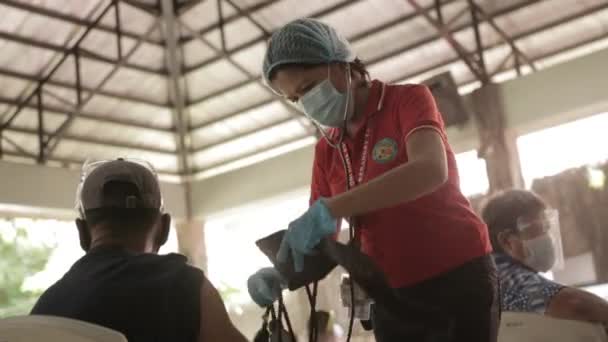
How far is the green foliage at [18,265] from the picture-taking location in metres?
7.15

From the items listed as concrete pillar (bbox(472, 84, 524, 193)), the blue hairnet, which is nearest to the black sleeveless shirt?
the blue hairnet

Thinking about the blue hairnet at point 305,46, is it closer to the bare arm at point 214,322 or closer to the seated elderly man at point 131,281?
the seated elderly man at point 131,281

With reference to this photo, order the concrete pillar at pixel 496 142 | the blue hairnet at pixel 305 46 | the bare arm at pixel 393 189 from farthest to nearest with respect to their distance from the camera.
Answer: the concrete pillar at pixel 496 142
the blue hairnet at pixel 305 46
the bare arm at pixel 393 189

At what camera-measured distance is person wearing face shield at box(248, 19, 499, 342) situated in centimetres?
126

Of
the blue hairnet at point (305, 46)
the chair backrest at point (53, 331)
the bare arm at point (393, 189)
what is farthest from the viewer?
the blue hairnet at point (305, 46)

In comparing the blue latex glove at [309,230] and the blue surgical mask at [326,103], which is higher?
the blue surgical mask at [326,103]

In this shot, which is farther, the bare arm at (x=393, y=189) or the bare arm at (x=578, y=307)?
the bare arm at (x=578, y=307)

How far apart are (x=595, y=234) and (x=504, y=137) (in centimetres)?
107

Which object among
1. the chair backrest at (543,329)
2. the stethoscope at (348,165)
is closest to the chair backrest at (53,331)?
the stethoscope at (348,165)

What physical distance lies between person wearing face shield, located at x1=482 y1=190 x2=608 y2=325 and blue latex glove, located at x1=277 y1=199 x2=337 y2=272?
0.87 meters

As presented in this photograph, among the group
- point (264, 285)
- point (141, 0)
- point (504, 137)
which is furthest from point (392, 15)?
point (264, 285)

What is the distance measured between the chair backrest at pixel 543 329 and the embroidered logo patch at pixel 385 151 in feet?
2.18

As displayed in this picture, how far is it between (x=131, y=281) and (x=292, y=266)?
29cm

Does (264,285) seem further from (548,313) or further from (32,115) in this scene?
(32,115)
